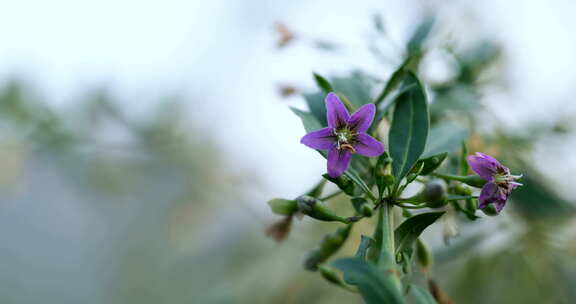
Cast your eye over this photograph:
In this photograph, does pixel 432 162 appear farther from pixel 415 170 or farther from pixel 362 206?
pixel 362 206

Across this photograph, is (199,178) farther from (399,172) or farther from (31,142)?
→ (399,172)

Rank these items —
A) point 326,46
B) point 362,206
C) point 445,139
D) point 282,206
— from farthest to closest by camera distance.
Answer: point 326,46 → point 445,139 → point 282,206 → point 362,206

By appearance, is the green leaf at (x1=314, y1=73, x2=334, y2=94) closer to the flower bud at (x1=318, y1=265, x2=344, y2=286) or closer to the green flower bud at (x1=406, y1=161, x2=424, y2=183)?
the green flower bud at (x1=406, y1=161, x2=424, y2=183)

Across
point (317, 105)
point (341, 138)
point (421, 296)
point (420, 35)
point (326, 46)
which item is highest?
point (326, 46)

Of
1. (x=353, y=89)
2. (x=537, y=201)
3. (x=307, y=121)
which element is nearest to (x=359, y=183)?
(x=307, y=121)

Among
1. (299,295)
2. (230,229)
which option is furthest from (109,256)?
(299,295)

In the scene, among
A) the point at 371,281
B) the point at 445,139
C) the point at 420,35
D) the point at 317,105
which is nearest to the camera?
the point at 371,281

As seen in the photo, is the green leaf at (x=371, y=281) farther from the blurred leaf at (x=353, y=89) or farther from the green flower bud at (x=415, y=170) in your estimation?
the blurred leaf at (x=353, y=89)
